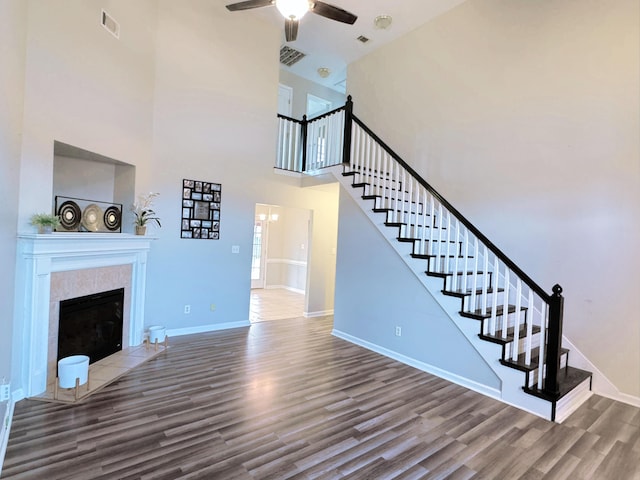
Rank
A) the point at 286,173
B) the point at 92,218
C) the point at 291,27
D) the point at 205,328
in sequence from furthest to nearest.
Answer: the point at 286,173
the point at 205,328
the point at 92,218
the point at 291,27

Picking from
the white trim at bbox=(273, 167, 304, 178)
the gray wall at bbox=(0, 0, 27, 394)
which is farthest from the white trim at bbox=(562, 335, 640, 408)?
the gray wall at bbox=(0, 0, 27, 394)

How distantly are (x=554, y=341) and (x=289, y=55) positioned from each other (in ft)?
21.7

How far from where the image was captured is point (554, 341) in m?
2.94

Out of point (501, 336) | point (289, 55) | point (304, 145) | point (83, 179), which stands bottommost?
point (501, 336)

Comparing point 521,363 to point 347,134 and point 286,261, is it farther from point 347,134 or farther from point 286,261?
point 286,261

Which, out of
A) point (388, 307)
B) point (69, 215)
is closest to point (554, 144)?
point (388, 307)

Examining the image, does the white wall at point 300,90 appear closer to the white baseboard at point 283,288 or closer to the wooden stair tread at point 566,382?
the white baseboard at point 283,288

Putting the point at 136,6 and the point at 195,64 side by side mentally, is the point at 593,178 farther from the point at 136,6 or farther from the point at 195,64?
the point at 136,6

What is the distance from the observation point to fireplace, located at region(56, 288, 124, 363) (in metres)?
3.34

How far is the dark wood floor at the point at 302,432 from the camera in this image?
Result: 84.2 inches

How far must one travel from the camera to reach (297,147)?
6262 millimetres

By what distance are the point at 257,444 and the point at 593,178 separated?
4.12 m

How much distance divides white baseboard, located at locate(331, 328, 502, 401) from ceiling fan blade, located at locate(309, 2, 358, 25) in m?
3.81

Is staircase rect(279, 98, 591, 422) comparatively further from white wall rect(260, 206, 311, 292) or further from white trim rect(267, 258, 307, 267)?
white trim rect(267, 258, 307, 267)
